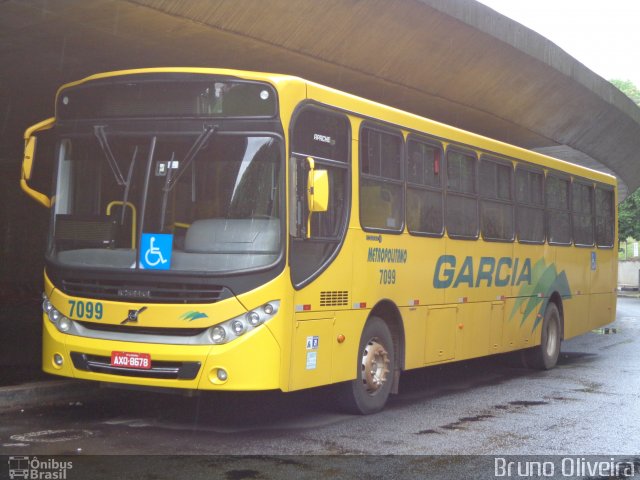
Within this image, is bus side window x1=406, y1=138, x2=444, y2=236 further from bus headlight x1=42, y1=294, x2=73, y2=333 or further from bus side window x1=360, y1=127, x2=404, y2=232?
bus headlight x1=42, y1=294, x2=73, y2=333

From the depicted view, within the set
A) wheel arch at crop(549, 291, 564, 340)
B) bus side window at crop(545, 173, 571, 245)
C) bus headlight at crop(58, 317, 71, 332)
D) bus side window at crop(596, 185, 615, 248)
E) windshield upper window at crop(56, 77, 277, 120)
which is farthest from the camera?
bus side window at crop(596, 185, 615, 248)

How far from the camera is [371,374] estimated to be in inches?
399

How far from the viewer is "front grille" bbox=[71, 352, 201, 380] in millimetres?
8281

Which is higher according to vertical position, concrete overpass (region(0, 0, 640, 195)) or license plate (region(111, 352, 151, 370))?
concrete overpass (region(0, 0, 640, 195))

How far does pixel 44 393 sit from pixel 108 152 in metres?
2.87

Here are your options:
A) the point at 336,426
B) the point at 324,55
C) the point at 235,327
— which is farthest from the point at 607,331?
the point at 235,327

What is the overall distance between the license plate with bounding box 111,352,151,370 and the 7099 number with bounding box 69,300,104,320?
15.8 inches

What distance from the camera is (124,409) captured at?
10.1 meters

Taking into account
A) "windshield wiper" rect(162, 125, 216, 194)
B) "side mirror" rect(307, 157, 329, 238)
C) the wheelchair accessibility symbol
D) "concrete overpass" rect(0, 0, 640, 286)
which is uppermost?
"concrete overpass" rect(0, 0, 640, 286)

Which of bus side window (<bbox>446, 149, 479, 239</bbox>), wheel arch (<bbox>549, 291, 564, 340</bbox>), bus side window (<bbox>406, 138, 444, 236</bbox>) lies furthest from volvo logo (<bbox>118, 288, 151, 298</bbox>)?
wheel arch (<bbox>549, 291, 564, 340</bbox>)

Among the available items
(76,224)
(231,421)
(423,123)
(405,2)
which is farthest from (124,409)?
(405,2)

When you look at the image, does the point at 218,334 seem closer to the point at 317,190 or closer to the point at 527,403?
the point at 317,190

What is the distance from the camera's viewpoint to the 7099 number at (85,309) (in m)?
8.62

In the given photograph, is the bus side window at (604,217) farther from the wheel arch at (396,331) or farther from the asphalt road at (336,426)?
the wheel arch at (396,331)
